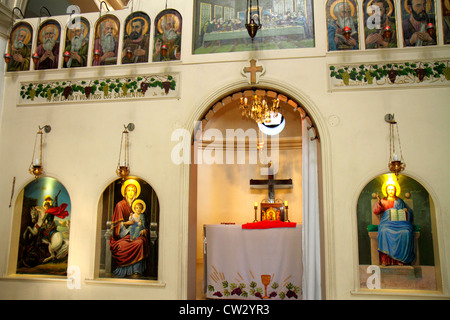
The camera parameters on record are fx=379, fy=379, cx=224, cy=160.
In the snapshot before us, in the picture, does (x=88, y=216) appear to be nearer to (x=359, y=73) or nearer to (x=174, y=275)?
(x=174, y=275)

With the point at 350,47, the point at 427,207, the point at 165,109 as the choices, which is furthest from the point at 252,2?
the point at 427,207

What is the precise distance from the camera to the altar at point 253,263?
716cm

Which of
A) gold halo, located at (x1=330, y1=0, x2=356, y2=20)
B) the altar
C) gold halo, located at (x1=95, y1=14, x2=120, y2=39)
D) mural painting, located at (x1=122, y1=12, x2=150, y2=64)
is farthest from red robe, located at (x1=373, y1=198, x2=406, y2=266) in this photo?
gold halo, located at (x1=95, y1=14, x2=120, y2=39)

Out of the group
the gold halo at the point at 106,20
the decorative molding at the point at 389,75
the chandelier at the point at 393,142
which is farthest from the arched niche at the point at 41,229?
the chandelier at the point at 393,142

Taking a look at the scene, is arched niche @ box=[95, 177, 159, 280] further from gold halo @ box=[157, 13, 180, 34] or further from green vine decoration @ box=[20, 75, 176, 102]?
gold halo @ box=[157, 13, 180, 34]

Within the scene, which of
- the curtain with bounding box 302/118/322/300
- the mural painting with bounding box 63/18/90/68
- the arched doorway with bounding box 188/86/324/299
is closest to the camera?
the curtain with bounding box 302/118/322/300

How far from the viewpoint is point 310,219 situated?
642cm

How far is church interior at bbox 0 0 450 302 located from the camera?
5.85 metres

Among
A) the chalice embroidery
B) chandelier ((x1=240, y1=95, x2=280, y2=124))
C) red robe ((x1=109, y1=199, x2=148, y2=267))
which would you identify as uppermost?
chandelier ((x1=240, y1=95, x2=280, y2=124))

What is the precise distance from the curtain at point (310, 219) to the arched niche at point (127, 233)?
99.2 inches

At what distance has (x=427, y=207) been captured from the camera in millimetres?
5789

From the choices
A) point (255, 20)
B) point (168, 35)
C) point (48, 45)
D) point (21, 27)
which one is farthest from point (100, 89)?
point (255, 20)

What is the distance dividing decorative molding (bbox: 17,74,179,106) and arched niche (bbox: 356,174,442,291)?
3.74 m

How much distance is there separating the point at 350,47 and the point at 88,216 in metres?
5.28
